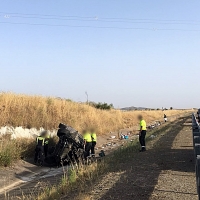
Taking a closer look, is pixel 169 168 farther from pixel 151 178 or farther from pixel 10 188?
pixel 10 188

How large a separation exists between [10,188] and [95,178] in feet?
16.2

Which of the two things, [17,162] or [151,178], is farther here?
[17,162]

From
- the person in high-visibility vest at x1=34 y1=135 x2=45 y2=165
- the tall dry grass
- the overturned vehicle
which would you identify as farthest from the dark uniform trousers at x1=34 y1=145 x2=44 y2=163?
the tall dry grass

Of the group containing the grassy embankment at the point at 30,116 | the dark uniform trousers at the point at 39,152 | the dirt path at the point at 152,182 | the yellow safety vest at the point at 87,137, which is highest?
the grassy embankment at the point at 30,116

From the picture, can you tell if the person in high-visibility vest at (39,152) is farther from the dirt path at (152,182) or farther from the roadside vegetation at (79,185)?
the dirt path at (152,182)

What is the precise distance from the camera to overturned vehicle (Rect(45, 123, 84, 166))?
1752 centimetres

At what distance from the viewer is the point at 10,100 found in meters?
22.9

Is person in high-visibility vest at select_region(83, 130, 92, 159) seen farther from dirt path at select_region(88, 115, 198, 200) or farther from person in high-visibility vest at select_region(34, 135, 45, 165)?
dirt path at select_region(88, 115, 198, 200)

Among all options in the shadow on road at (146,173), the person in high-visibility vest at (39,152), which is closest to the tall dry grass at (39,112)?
the person in high-visibility vest at (39,152)

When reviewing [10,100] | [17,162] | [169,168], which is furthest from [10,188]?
[10,100]

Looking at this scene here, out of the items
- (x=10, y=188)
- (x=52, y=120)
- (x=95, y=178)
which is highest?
(x=52, y=120)

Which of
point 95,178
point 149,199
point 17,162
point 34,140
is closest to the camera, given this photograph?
point 149,199

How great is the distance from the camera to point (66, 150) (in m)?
17.7

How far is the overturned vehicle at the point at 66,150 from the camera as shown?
57.5 feet
